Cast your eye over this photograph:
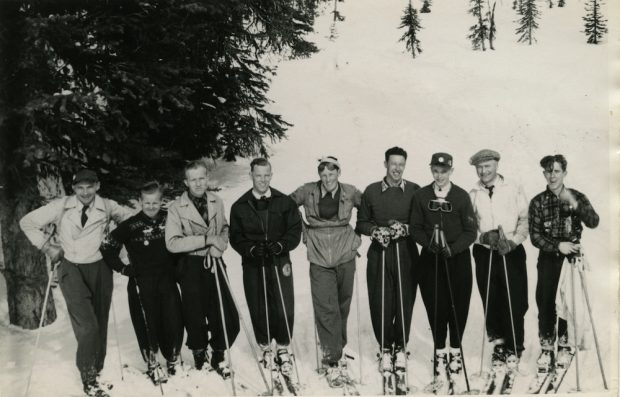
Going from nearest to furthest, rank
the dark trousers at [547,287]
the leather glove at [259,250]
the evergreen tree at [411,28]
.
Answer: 1. the leather glove at [259,250]
2. the dark trousers at [547,287]
3. the evergreen tree at [411,28]

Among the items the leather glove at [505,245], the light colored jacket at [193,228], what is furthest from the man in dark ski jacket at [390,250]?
the light colored jacket at [193,228]

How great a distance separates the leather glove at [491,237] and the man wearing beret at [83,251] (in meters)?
2.76

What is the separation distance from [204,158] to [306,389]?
2462 mm

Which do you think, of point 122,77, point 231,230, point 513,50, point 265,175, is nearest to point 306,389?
point 231,230

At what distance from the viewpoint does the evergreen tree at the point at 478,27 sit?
4.87 m

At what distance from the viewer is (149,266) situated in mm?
3861

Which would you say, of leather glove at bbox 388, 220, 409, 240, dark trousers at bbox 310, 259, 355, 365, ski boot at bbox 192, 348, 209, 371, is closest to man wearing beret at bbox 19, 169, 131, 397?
ski boot at bbox 192, 348, 209, 371

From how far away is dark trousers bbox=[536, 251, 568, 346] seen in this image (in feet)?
13.4

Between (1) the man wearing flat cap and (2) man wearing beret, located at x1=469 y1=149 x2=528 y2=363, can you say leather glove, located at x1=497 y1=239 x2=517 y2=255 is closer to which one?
(2) man wearing beret, located at x1=469 y1=149 x2=528 y2=363

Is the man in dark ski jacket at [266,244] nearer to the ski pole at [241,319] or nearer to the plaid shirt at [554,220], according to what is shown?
the ski pole at [241,319]

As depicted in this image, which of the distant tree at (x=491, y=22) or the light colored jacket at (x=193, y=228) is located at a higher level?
the distant tree at (x=491, y=22)

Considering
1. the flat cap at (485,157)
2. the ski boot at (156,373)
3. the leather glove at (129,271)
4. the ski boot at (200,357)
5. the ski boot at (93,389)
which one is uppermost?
the flat cap at (485,157)

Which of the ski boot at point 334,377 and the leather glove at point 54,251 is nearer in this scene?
the leather glove at point 54,251

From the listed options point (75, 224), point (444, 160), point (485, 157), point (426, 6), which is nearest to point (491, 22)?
point (426, 6)
